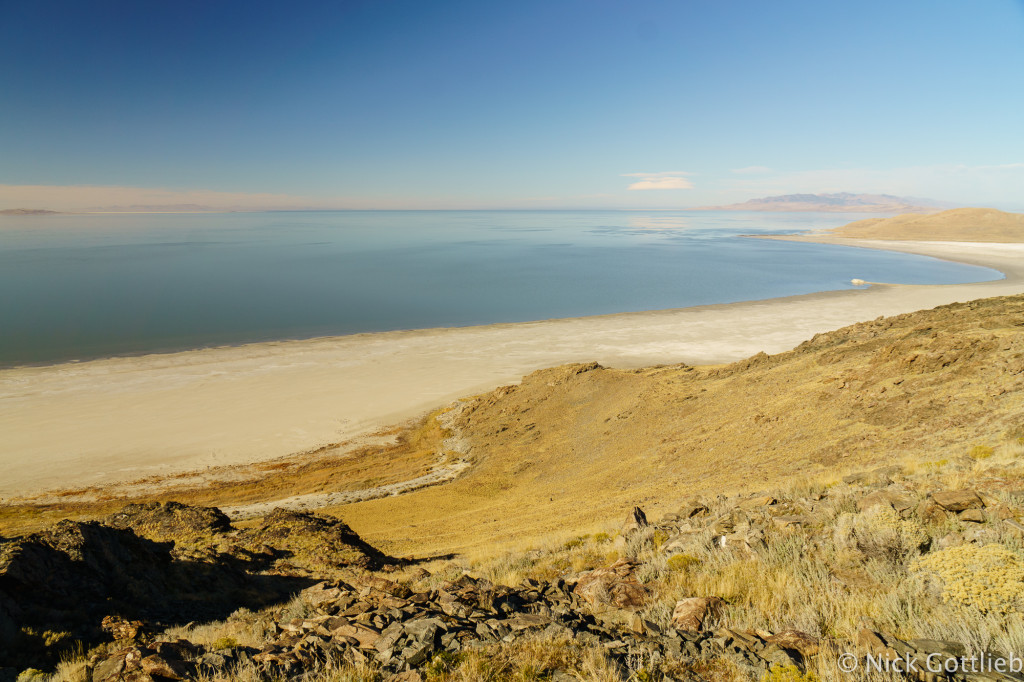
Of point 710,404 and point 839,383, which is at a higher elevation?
point 839,383

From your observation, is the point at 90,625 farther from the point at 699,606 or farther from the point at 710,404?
the point at 710,404

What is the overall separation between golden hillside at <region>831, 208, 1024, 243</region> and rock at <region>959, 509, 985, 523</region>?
125996mm

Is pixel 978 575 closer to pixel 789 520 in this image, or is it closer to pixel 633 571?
pixel 789 520

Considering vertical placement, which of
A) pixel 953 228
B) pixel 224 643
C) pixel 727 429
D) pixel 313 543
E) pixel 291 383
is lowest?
pixel 291 383

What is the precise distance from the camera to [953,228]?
363 ft

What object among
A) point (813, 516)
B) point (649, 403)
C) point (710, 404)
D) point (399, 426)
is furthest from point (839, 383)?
point (399, 426)

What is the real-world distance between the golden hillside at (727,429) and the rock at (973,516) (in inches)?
151

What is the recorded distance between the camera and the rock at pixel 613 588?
17.9ft

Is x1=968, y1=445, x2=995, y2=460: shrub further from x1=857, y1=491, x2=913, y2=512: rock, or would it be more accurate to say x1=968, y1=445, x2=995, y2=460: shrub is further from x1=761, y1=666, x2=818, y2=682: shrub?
x1=761, y1=666, x2=818, y2=682: shrub

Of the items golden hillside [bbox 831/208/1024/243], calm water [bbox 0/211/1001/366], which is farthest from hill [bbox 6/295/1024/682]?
golden hillside [bbox 831/208/1024/243]

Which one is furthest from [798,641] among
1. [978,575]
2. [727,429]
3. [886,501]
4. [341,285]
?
[341,285]

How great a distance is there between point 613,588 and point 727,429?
9824 millimetres

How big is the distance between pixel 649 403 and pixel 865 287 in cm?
4935

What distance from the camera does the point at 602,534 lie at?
8516 millimetres
